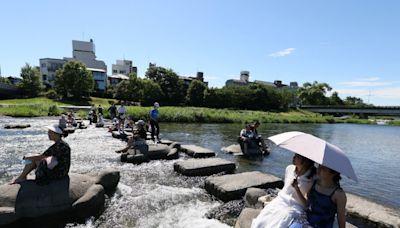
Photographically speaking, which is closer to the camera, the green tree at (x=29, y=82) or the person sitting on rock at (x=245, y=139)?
the person sitting on rock at (x=245, y=139)

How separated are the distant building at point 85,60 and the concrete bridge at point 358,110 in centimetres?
7798

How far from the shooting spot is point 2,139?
18.1 meters

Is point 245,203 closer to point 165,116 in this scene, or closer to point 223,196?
point 223,196

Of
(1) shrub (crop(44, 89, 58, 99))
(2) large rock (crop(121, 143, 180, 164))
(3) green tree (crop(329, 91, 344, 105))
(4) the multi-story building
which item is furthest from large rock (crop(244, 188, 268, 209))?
A: (3) green tree (crop(329, 91, 344, 105))

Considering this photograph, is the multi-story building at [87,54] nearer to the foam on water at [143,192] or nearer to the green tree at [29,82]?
the green tree at [29,82]

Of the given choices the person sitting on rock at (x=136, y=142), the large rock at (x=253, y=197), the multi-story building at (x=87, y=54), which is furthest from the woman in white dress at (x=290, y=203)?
the multi-story building at (x=87, y=54)

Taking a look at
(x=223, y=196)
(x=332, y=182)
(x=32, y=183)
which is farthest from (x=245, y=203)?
(x=32, y=183)

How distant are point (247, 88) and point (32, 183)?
89.3 meters

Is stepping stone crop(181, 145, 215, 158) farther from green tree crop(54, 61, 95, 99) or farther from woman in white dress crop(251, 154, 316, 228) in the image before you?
green tree crop(54, 61, 95, 99)

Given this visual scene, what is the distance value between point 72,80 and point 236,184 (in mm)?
68920

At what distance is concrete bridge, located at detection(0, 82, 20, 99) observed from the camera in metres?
68.2

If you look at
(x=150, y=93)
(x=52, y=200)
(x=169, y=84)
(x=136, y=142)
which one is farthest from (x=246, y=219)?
(x=169, y=84)

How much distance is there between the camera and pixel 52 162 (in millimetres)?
6848

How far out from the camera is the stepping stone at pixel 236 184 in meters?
8.19
